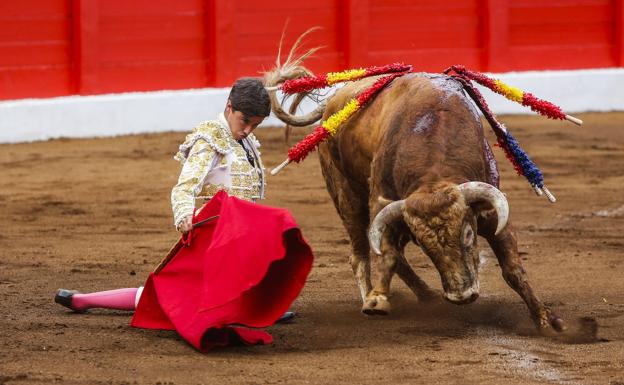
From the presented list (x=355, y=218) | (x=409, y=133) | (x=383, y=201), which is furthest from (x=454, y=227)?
(x=355, y=218)

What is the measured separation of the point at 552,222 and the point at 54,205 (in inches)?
120

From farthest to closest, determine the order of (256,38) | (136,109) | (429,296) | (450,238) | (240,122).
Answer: (256,38) → (136,109) → (429,296) → (240,122) → (450,238)

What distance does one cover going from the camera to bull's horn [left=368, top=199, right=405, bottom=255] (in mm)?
4902

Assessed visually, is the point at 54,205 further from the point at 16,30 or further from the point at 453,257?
the point at 453,257

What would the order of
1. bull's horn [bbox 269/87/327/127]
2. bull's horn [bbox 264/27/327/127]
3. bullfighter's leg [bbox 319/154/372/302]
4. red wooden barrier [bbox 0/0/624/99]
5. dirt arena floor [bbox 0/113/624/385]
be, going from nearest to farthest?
dirt arena floor [bbox 0/113/624/385]
bullfighter's leg [bbox 319/154/372/302]
bull's horn [bbox 264/27/327/127]
bull's horn [bbox 269/87/327/127]
red wooden barrier [bbox 0/0/624/99]

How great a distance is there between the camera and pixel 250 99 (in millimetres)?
4855

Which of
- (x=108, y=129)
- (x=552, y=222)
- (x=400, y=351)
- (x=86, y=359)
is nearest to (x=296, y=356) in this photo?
(x=400, y=351)

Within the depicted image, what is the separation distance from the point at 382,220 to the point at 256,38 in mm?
7110

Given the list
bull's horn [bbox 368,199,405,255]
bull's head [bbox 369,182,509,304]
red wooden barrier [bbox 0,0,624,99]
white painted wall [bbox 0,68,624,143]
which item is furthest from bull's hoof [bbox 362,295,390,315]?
white painted wall [bbox 0,68,624,143]

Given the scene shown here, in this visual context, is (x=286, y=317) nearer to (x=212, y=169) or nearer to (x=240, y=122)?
(x=212, y=169)

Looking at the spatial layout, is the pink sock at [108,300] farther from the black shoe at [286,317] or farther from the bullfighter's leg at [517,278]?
the bullfighter's leg at [517,278]

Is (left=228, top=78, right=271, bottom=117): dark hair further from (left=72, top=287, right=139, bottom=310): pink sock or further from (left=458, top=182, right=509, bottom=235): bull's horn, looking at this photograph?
(left=72, top=287, right=139, bottom=310): pink sock

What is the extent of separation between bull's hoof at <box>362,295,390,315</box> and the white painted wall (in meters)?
6.01

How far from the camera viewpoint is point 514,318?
5.43 metres
